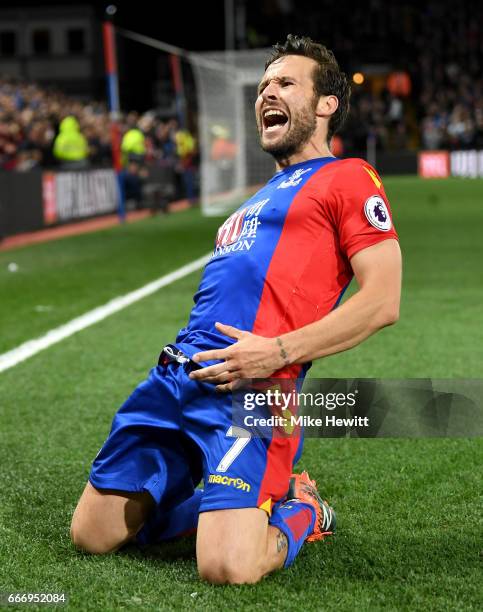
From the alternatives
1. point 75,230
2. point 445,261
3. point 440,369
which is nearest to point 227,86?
point 75,230

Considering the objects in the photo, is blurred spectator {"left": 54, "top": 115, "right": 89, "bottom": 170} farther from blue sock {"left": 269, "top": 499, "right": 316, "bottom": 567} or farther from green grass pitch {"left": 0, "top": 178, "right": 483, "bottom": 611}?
blue sock {"left": 269, "top": 499, "right": 316, "bottom": 567}

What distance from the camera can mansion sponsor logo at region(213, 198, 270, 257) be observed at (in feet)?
11.4

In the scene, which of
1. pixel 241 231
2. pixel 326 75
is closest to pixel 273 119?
pixel 326 75

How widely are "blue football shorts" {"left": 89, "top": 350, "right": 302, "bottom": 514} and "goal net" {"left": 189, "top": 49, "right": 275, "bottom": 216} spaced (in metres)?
15.8

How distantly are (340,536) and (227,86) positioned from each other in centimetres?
1789

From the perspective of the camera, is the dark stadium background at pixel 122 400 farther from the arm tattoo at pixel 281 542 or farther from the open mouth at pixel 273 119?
the open mouth at pixel 273 119

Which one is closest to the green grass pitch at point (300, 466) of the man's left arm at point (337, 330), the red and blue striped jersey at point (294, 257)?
the man's left arm at point (337, 330)

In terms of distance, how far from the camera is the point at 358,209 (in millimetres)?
3230

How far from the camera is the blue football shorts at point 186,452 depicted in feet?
10.6

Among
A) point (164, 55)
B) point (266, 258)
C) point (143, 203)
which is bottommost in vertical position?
point (143, 203)

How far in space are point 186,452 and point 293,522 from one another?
422mm

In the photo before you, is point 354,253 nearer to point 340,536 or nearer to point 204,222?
point 340,536

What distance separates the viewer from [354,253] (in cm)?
320

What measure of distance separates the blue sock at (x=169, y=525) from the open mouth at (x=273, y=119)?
4.31 feet
